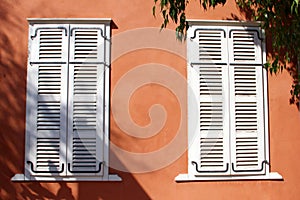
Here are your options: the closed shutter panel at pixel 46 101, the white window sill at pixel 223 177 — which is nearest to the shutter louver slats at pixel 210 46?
the white window sill at pixel 223 177

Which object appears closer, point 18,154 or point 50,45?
point 18,154

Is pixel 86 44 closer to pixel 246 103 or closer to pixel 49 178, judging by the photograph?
pixel 49 178

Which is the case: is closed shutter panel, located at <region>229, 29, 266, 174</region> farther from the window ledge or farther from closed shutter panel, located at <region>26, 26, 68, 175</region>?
closed shutter panel, located at <region>26, 26, 68, 175</region>

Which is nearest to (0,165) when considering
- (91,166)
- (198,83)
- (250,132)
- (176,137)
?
(91,166)

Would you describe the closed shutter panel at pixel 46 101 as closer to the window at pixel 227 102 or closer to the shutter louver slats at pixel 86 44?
the shutter louver slats at pixel 86 44

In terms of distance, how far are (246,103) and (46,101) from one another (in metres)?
2.52

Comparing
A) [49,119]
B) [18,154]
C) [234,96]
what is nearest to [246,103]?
[234,96]

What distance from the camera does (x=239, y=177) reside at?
5.28 m

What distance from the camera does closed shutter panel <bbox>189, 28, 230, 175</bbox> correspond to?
5.27 m

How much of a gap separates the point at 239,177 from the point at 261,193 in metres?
0.35

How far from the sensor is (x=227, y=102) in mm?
5363

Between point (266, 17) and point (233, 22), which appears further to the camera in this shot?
point (233, 22)

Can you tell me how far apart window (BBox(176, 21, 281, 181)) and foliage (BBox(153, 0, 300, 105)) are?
0.21 metres

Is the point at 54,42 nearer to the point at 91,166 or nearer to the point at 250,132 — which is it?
the point at 91,166
